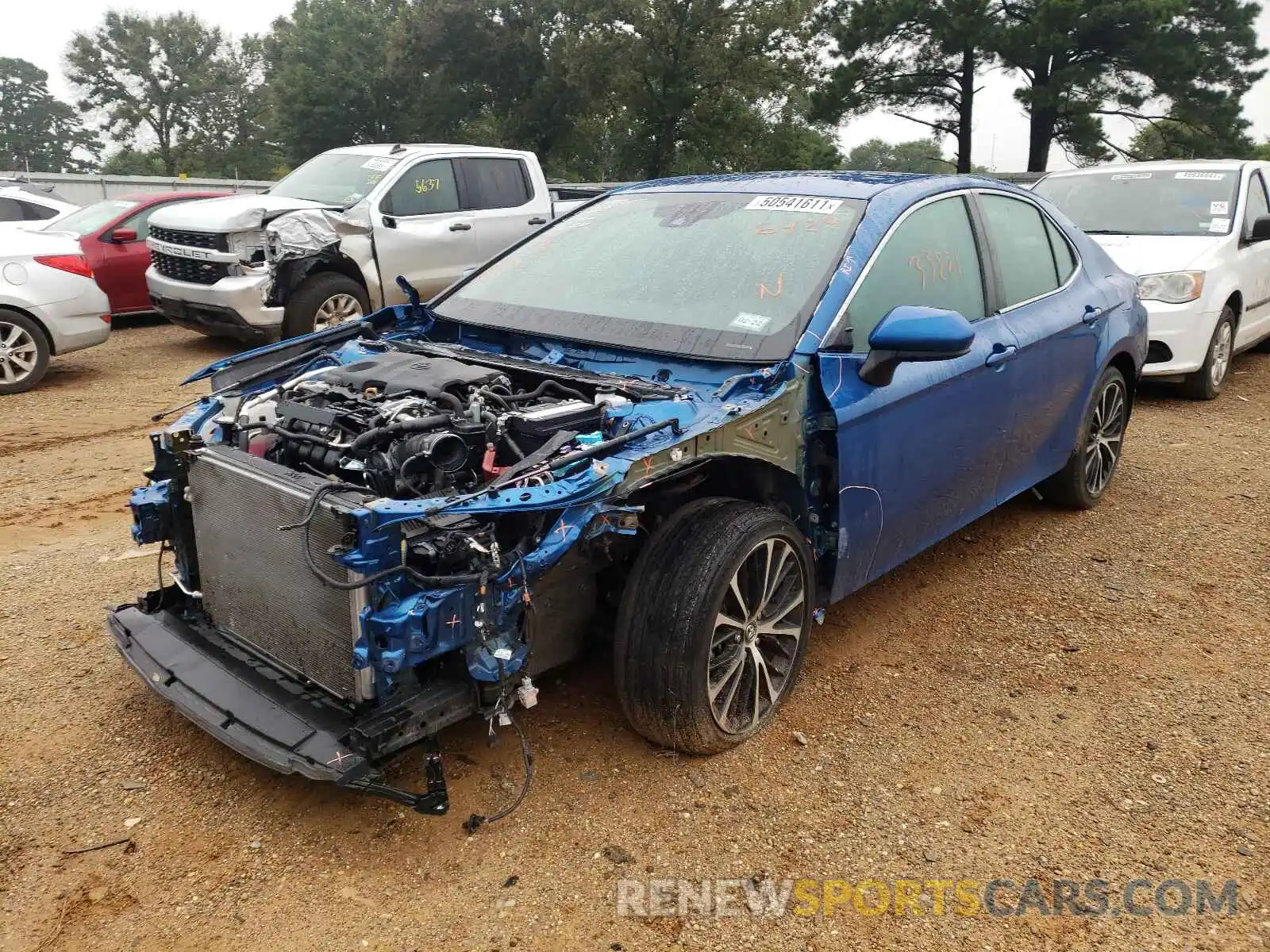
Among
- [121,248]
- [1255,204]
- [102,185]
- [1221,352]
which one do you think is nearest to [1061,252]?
[1221,352]

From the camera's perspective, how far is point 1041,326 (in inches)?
171

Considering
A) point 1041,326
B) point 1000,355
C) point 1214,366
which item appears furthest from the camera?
point 1214,366

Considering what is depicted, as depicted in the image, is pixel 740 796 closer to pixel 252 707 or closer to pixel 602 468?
pixel 602 468

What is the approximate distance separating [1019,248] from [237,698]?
146 inches

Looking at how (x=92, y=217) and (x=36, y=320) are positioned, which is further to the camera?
(x=92, y=217)

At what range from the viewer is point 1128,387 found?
18.0 feet

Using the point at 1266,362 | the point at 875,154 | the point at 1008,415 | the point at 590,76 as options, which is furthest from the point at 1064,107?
the point at 875,154

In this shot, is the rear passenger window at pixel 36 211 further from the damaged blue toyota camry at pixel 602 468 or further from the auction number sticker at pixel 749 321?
the auction number sticker at pixel 749 321

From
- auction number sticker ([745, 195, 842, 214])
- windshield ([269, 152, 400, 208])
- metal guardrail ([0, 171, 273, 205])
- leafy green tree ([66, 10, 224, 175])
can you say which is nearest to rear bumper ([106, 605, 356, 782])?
auction number sticker ([745, 195, 842, 214])

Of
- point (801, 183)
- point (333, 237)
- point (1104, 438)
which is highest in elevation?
point (801, 183)

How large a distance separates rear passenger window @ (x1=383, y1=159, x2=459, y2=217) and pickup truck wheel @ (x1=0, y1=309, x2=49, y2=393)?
314cm

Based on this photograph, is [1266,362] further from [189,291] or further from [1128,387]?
[189,291]

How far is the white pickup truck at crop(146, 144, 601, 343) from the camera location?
8.56 metres

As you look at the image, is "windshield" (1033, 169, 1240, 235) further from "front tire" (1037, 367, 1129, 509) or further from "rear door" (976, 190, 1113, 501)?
"rear door" (976, 190, 1113, 501)
